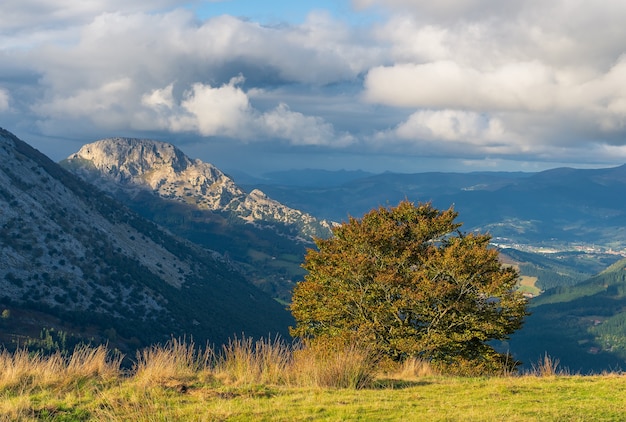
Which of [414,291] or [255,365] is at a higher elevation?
[414,291]

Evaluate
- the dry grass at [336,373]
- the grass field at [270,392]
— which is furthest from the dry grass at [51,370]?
the dry grass at [336,373]

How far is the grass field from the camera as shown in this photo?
1134 cm

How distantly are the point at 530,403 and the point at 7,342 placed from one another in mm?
164000

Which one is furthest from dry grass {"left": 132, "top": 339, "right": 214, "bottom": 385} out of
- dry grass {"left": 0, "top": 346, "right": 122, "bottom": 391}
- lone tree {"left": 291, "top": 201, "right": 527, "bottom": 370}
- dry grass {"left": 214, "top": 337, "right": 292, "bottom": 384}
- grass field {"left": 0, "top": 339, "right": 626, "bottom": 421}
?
lone tree {"left": 291, "top": 201, "right": 527, "bottom": 370}

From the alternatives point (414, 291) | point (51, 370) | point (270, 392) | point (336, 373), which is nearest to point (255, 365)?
point (270, 392)

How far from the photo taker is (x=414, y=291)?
29.9 meters

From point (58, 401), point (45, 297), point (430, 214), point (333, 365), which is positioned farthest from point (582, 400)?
point (45, 297)

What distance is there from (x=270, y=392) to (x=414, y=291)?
17690mm

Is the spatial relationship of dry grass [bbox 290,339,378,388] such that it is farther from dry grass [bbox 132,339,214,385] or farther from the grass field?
dry grass [bbox 132,339,214,385]

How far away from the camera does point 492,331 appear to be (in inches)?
1141

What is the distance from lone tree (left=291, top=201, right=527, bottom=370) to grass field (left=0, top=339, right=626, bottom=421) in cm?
1037

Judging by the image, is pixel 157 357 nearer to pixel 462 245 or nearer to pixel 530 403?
pixel 530 403

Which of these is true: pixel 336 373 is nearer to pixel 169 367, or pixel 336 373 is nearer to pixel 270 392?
pixel 270 392

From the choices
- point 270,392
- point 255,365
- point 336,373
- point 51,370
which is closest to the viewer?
point 270,392
